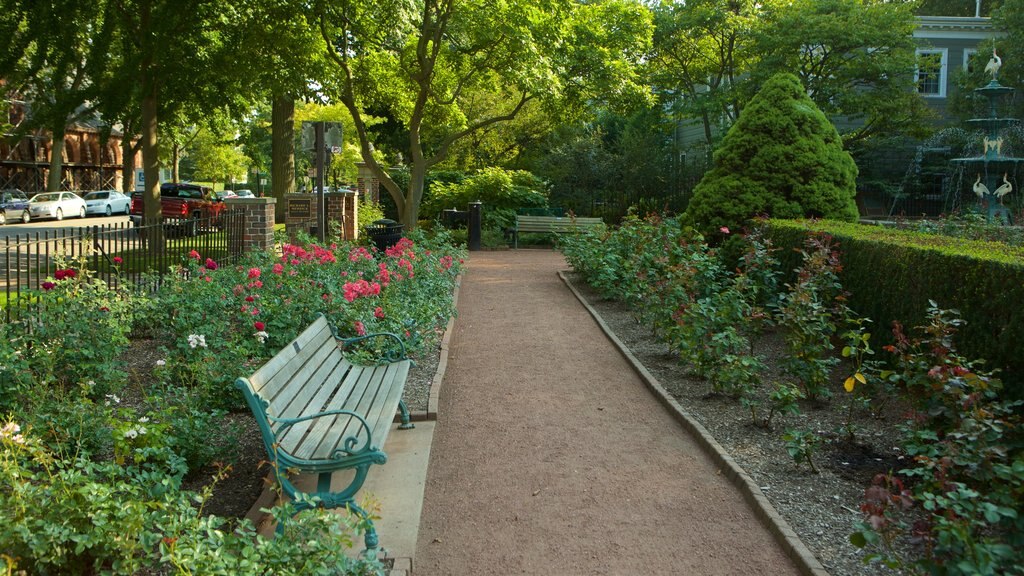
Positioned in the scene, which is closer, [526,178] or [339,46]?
[339,46]

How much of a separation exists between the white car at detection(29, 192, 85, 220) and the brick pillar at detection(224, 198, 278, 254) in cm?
3300

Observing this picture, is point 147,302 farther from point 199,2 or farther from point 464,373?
point 199,2

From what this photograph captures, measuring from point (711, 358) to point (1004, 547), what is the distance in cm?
425

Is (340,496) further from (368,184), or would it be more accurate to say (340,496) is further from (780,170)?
(368,184)

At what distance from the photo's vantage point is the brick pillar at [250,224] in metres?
12.0

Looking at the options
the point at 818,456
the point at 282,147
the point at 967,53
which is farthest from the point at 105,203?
the point at 818,456

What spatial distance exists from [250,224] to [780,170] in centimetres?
745

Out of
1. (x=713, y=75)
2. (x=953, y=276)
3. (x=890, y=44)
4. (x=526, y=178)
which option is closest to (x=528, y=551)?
(x=953, y=276)

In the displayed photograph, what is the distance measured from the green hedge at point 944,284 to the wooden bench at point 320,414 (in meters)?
3.97

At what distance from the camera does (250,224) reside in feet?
40.0

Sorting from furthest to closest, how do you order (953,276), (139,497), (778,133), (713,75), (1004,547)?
(713,75) < (778,133) < (953,276) < (139,497) < (1004,547)

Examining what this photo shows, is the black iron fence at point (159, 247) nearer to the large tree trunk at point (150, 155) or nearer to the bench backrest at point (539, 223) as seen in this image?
the large tree trunk at point (150, 155)

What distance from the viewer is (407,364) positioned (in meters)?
6.70

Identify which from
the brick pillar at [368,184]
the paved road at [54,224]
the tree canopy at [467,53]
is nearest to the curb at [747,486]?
the tree canopy at [467,53]
